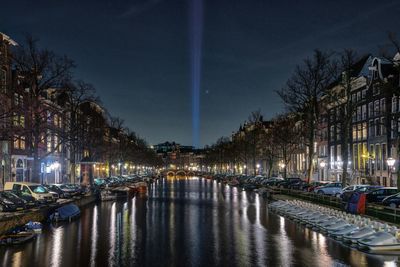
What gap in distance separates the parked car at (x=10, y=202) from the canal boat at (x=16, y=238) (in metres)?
9.94

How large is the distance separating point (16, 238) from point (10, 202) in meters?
12.5

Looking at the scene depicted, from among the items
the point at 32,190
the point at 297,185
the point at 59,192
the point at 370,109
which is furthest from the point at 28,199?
the point at 370,109

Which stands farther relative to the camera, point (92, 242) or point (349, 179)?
point (349, 179)

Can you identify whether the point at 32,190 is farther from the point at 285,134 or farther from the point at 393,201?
the point at 285,134

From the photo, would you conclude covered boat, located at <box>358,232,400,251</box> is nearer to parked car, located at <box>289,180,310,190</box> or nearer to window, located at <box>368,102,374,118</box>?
parked car, located at <box>289,180,310,190</box>

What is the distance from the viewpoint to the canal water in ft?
79.7

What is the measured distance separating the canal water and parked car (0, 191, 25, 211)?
4.40 m

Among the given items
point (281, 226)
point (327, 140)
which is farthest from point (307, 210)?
point (327, 140)

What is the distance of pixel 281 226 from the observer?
127ft

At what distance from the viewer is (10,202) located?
41.1m

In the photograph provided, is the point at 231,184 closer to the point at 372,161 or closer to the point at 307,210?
the point at 372,161

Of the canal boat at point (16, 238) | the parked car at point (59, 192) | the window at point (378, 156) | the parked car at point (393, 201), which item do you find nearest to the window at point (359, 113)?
the window at point (378, 156)

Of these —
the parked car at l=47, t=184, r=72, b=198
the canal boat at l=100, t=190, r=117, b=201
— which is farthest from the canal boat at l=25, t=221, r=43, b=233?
the canal boat at l=100, t=190, r=117, b=201

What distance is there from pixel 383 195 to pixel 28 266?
1429 inches
